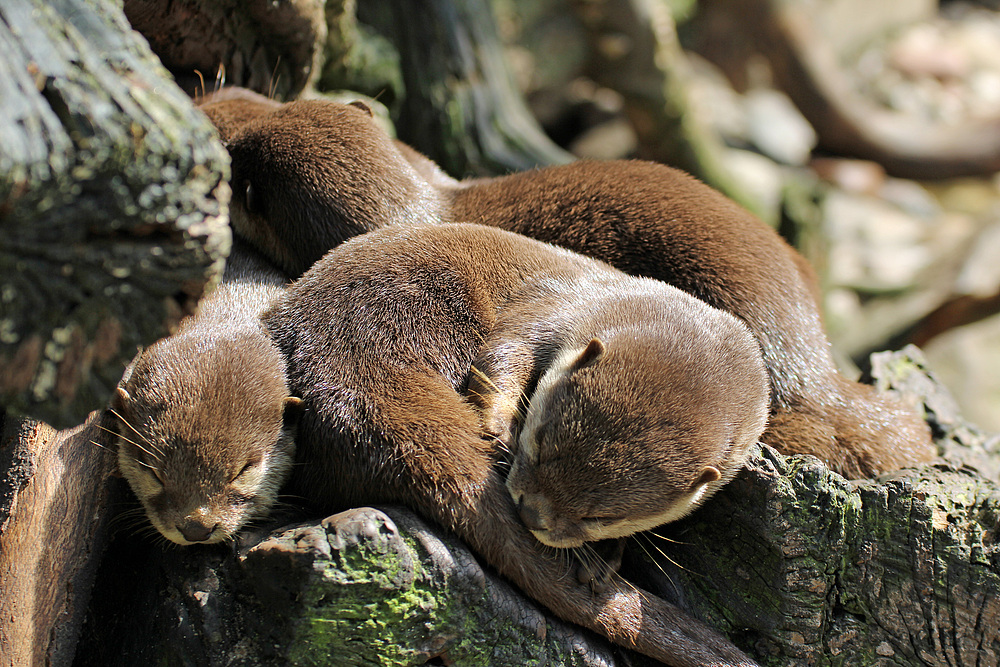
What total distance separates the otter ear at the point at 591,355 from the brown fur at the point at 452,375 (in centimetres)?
4

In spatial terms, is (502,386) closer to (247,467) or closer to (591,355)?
(591,355)

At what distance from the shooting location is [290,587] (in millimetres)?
2006

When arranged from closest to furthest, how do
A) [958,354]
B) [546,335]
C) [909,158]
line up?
[546,335]
[958,354]
[909,158]

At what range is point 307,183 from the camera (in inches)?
123

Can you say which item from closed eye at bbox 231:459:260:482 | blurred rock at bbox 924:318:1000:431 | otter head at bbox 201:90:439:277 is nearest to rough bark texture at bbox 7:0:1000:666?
closed eye at bbox 231:459:260:482

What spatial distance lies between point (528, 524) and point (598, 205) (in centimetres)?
145

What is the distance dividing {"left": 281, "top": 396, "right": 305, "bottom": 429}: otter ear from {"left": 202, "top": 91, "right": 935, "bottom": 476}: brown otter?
35.8 inches

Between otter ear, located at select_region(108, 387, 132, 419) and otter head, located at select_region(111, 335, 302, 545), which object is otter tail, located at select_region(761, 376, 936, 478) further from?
otter ear, located at select_region(108, 387, 132, 419)

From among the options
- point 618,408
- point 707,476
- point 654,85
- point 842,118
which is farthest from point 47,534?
point 842,118

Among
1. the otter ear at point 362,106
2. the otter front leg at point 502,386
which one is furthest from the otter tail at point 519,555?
the otter ear at point 362,106

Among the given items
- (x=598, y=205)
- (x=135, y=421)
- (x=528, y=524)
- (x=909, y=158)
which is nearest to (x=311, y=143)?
(x=598, y=205)

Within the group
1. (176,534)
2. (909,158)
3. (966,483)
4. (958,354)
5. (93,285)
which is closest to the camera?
(93,285)

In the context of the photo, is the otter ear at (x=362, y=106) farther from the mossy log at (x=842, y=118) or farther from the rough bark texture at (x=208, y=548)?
the mossy log at (x=842, y=118)

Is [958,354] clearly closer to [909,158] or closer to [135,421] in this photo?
[909,158]
